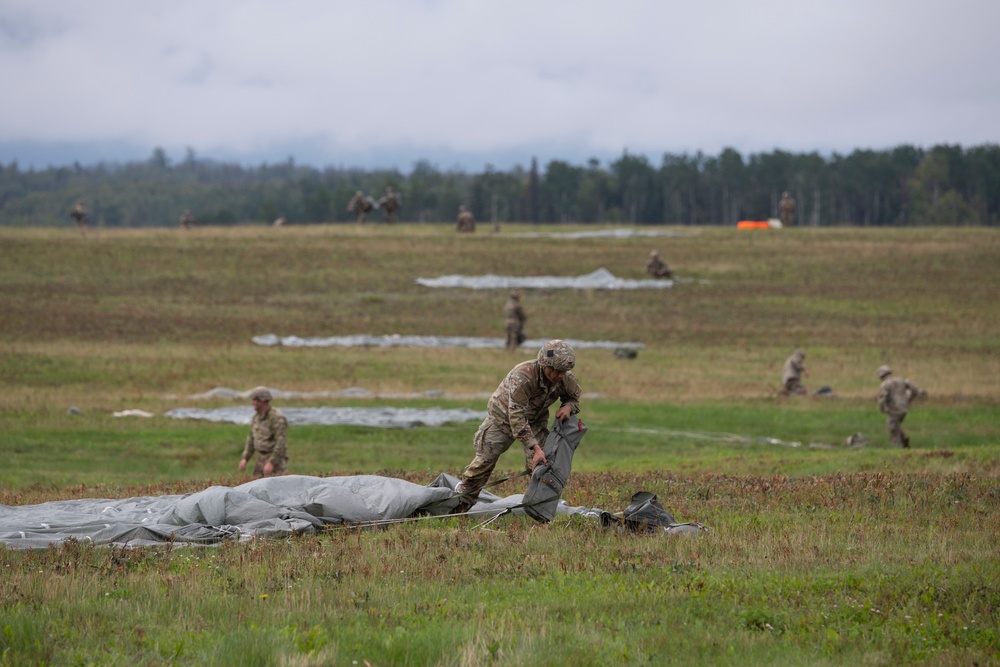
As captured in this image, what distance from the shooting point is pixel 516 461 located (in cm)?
2125

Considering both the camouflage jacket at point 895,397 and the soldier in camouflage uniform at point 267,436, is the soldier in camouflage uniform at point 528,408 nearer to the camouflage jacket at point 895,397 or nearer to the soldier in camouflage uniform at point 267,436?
the soldier in camouflage uniform at point 267,436

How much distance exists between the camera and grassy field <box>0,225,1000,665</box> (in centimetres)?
676

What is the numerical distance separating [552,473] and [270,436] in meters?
7.51

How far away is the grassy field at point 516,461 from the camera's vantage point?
6.76 m

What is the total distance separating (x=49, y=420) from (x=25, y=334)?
18815 millimetres

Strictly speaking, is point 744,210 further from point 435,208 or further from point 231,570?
point 231,570

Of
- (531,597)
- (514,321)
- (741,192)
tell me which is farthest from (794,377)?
(741,192)

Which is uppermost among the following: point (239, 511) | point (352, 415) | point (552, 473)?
point (552, 473)

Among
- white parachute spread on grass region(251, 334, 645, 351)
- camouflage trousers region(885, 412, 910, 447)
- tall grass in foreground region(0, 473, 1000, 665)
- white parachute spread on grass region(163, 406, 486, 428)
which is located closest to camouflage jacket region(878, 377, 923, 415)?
camouflage trousers region(885, 412, 910, 447)

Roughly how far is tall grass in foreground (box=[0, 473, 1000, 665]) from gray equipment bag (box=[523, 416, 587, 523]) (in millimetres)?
212

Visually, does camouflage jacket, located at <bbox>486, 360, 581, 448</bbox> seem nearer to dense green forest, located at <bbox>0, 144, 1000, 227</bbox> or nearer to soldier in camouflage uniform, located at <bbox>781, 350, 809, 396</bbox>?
soldier in camouflage uniform, located at <bbox>781, 350, 809, 396</bbox>

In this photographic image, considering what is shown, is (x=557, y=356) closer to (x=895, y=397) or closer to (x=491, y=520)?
(x=491, y=520)

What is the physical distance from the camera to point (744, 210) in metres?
149

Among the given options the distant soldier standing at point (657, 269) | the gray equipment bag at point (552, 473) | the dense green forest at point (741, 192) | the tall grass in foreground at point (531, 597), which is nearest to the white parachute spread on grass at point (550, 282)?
the distant soldier standing at point (657, 269)
